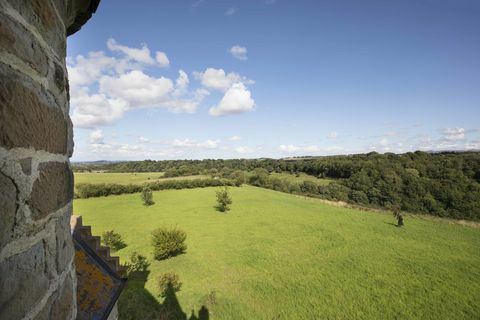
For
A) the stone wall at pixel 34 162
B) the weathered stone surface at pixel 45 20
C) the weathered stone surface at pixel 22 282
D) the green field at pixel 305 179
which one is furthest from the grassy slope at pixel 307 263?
the green field at pixel 305 179

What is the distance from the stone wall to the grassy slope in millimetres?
14417

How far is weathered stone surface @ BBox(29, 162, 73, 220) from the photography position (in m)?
1.21

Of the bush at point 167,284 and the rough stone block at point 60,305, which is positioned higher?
the rough stone block at point 60,305

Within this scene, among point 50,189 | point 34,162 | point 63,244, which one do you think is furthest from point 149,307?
point 34,162

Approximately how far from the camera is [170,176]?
80312 mm

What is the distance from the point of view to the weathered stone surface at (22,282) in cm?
99

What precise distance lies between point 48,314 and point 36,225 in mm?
479

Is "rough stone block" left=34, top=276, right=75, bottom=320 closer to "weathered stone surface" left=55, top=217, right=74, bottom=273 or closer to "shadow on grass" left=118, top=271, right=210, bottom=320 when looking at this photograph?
"weathered stone surface" left=55, top=217, right=74, bottom=273

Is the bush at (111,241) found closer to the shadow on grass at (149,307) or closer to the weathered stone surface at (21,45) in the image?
the shadow on grass at (149,307)

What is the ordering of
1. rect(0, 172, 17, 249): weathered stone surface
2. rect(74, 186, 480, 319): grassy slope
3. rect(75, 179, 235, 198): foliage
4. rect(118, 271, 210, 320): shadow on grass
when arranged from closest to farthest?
rect(0, 172, 17, 249): weathered stone surface → rect(118, 271, 210, 320): shadow on grass → rect(74, 186, 480, 319): grassy slope → rect(75, 179, 235, 198): foliage

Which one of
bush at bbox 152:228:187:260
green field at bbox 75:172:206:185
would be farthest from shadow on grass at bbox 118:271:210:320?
green field at bbox 75:172:206:185

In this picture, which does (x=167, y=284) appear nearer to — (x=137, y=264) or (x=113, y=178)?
(x=137, y=264)

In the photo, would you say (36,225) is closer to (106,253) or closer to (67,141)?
(67,141)

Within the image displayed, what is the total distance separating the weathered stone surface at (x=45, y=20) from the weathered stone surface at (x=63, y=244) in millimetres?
1008
